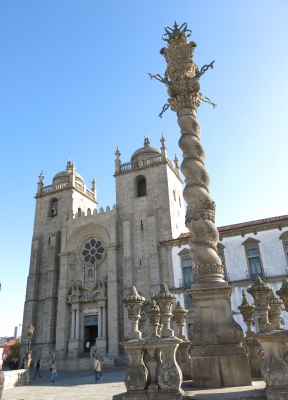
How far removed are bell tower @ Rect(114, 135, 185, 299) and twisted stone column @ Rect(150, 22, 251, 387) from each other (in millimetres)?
18508

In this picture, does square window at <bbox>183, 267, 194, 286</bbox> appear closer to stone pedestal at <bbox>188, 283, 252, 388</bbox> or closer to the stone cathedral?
the stone cathedral

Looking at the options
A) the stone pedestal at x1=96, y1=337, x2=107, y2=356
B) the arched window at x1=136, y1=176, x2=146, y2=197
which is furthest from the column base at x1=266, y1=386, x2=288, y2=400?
the arched window at x1=136, y1=176, x2=146, y2=197

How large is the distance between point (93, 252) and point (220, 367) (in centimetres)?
2560

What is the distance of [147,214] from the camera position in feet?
95.5

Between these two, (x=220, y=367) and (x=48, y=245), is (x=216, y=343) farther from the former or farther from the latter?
(x=48, y=245)

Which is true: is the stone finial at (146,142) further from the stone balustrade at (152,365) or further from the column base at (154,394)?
the column base at (154,394)

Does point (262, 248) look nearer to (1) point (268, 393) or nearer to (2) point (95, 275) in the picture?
(2) point (95, 275)

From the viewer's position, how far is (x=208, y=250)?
24.5ft

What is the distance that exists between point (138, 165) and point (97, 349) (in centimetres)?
1727

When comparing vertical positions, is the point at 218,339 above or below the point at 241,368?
above

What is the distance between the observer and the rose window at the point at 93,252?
30.4 meters

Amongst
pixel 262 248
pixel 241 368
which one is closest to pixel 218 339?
pixel 241 368

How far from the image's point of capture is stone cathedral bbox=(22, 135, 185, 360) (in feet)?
87.6

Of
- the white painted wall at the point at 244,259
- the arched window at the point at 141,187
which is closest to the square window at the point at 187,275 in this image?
the white painted wall at the point at 244,259
